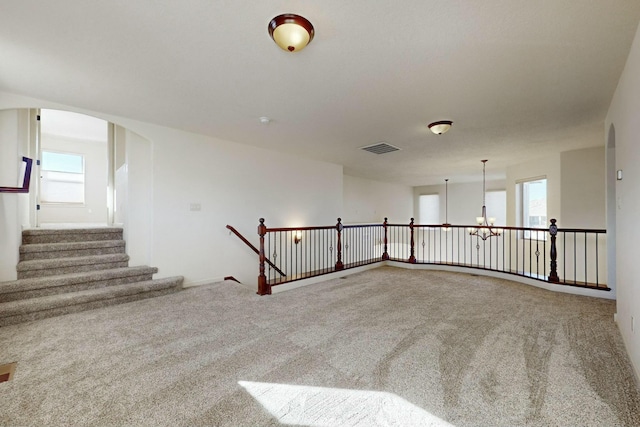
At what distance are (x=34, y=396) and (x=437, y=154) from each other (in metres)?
6.75

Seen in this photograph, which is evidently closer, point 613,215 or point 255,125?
point 613,215

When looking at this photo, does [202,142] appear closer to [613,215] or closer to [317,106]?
[317,106]

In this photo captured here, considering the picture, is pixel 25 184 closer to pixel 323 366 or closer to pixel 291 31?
pixel 291 31

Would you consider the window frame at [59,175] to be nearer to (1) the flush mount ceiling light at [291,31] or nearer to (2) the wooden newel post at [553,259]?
(1) the flush mount ceiling light at [291,31]

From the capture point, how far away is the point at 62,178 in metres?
7.13

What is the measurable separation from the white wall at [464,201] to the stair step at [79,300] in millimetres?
10671

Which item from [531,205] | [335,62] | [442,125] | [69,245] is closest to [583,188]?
[531,205]

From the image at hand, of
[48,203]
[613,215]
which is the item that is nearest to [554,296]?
[613,215]

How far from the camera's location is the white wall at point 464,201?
416 inches

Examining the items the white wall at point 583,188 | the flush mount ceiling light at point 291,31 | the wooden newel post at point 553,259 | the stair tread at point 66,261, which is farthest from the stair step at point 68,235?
the white wall at point 583,188

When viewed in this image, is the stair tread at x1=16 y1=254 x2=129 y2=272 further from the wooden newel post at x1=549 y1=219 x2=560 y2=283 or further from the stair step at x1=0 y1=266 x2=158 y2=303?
the wooden newel post at x1=549 y1=219 x2=560 y2=283

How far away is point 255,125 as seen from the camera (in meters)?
4.23

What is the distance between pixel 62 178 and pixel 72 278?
532 cm

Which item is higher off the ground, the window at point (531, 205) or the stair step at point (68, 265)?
the window at point (531, 205)
